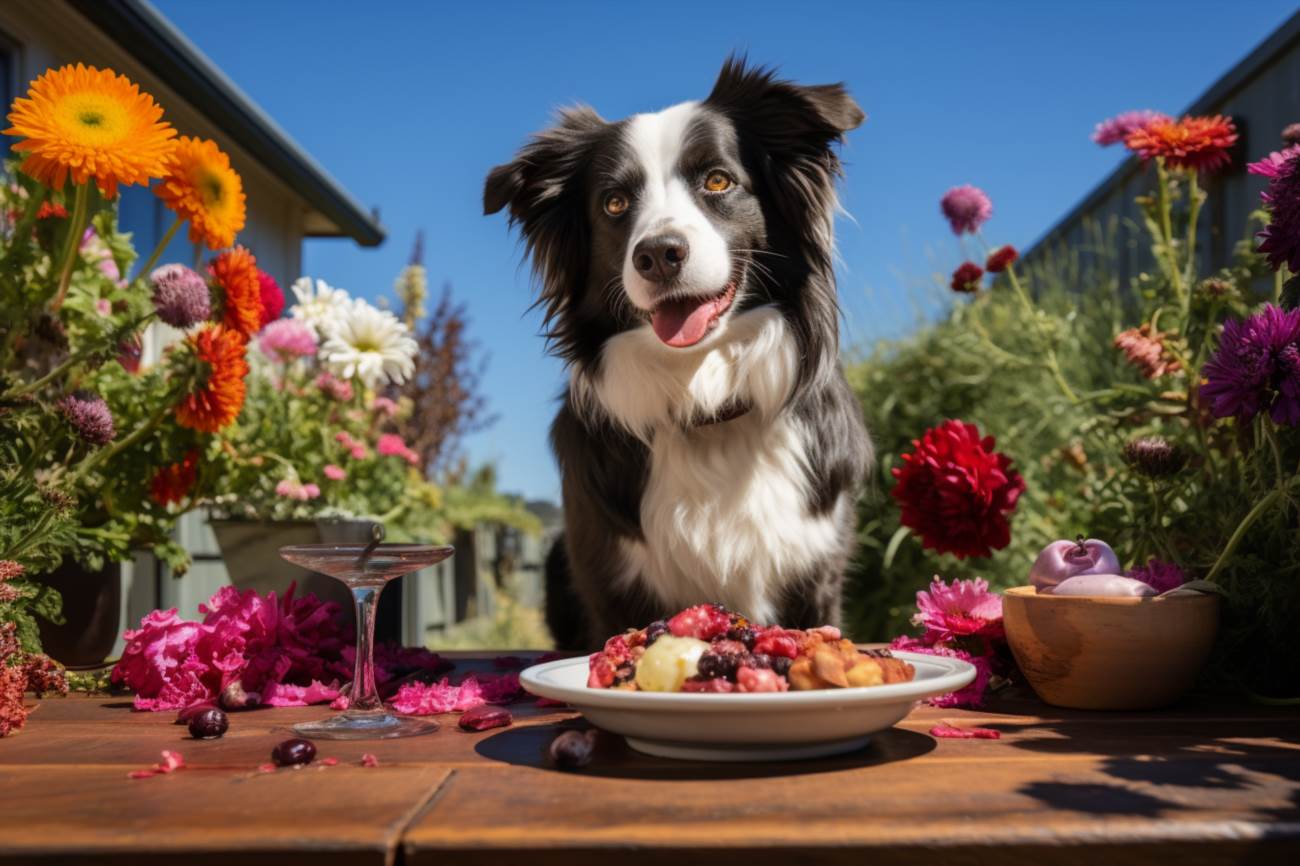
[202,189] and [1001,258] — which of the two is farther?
[1001,258]

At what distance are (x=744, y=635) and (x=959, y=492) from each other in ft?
3.34

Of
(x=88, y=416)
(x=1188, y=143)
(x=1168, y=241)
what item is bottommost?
(x=88, y=416)

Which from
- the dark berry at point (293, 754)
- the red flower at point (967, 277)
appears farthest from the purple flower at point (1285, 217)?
the dark berry at point (293, 754)

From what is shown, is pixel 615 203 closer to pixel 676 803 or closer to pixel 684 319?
pixel 684 319

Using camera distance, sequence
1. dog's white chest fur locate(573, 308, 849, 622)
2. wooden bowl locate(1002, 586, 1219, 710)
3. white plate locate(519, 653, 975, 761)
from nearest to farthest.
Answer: white plate locate(519, 653, 975, 761)
wooden bowl locate(1002, 586, 1219, 710)
dog's white chest fur locate(573, 308, 849, 622)

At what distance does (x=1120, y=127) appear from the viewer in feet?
8.48

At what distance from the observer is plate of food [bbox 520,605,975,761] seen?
1.05m

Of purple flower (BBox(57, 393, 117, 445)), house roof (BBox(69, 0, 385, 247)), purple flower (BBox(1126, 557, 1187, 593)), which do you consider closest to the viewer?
purple flower (BBox(1126, 557, 1187, 593))

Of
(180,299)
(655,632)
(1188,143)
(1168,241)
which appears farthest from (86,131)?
(1168,241)

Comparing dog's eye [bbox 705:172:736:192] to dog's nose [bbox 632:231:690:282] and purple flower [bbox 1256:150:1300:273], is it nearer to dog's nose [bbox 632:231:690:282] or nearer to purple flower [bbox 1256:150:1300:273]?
dog's nose [bbox 632:231:690:282]

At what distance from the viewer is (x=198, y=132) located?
5156 millimetres

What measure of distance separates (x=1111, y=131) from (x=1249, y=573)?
1448mm

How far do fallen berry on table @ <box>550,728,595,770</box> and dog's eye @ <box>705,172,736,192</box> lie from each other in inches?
52.5

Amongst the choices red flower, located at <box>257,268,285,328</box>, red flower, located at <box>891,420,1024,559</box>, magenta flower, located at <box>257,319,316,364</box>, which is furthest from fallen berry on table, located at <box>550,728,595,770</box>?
magenta flower, located at <box>257,319,316,364</box>
